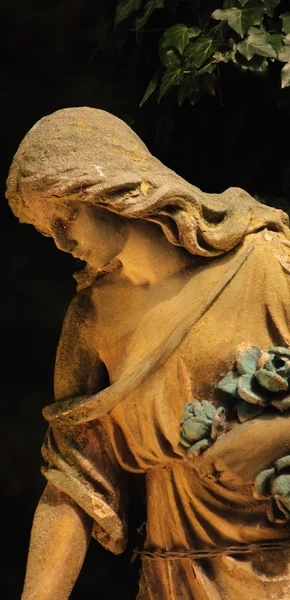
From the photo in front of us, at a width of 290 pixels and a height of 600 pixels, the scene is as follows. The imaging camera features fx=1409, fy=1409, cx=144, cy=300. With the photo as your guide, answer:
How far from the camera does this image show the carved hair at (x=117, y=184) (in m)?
2.68

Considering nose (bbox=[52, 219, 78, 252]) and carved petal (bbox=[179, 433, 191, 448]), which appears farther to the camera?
nose (bbox=[52, 219, 78, 252])

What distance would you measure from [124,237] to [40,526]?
64cm

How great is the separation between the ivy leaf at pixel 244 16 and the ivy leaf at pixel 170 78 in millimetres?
162

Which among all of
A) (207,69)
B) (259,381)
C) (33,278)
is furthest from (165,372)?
(33,278)

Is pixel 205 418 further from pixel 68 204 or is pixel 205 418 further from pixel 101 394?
pixel 68 204

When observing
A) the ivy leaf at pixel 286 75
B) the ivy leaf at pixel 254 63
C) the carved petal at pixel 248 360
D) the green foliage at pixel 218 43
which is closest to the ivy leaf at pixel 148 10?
the green foliage at pixel 218 43

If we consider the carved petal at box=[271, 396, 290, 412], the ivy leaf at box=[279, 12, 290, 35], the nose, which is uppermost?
the ivy leaf at box=[279, 12, 290, 35]

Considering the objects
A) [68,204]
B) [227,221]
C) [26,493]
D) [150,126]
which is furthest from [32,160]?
[26,493]

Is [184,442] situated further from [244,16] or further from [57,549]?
[244,16]

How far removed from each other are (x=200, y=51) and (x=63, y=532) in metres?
1.19

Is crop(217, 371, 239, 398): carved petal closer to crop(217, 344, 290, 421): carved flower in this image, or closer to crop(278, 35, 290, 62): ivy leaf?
crop(217, 344, 290, 421): carved flower

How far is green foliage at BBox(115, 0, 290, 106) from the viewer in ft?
10.9

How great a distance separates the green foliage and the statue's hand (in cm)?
100

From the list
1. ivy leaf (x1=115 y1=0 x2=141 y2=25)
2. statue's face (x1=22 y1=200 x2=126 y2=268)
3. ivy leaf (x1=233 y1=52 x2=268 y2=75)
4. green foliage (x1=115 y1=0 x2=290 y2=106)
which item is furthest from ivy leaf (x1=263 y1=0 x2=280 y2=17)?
statue's face (x1=22 y1=200 x2=126 y2=268)
